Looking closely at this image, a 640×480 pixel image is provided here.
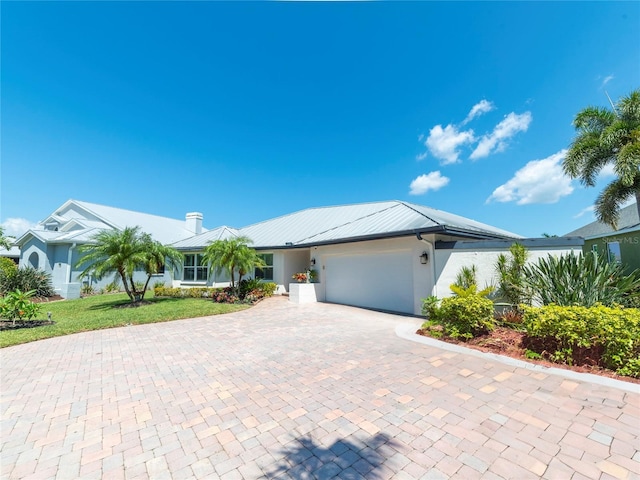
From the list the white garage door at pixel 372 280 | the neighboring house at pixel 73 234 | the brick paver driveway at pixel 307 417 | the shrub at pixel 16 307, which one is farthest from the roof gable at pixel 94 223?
the brick paver driveway at pixel 307 417

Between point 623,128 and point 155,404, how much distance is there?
62.8 feet

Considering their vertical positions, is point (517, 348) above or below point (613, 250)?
below

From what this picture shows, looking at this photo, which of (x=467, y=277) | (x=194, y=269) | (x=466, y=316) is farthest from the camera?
(x=194, y=269)

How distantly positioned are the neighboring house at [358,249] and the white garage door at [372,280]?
0.04m

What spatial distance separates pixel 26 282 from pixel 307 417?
1968cm

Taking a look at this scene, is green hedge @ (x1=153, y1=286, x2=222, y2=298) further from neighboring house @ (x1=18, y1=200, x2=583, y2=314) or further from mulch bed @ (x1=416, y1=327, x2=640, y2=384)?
mulch bed @ (x1=416, y1=327, x2=640, y2=384)

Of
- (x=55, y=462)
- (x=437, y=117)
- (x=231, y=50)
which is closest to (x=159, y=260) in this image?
(x=231, y=50)

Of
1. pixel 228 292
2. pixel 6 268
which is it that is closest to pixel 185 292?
pixel 228 292

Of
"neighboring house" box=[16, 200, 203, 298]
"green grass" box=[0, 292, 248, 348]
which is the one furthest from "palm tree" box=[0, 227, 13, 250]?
"green grass" box=[0, 292, 248, 348]

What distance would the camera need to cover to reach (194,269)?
747 inches

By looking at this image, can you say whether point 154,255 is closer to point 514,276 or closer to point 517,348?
point 517,348

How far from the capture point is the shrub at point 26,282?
45.6 feet

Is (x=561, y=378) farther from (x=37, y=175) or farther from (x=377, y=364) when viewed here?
(x=37, y=175)

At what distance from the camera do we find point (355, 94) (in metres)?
14.6
